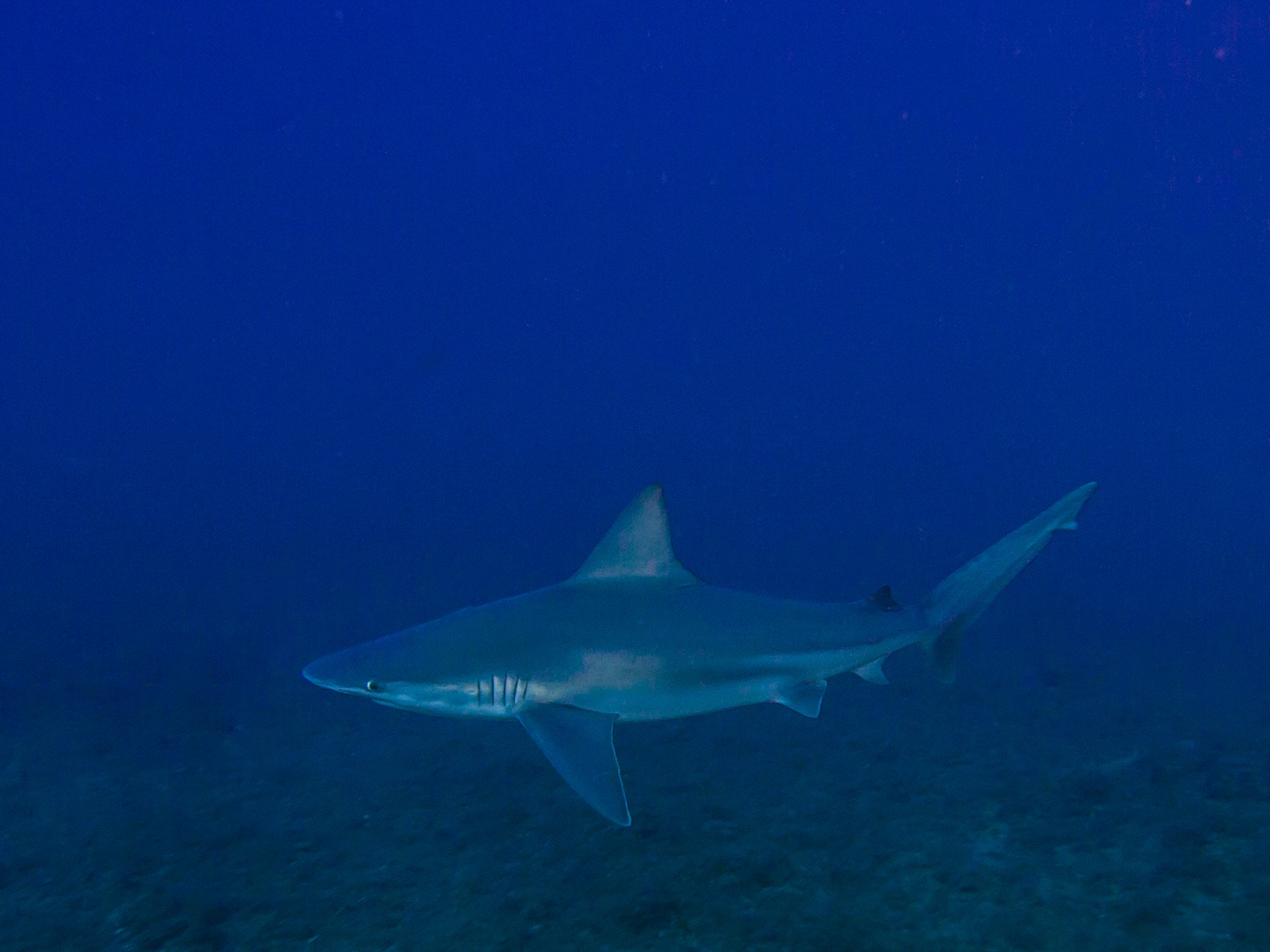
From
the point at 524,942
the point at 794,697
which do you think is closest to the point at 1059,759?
the point at 794,697

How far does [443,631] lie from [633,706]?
1.20 meters

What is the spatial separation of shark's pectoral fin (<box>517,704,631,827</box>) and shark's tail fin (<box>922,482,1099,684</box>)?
7.48 ft

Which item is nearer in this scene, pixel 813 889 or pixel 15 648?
pixel 813 889

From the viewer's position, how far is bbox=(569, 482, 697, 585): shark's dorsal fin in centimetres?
517

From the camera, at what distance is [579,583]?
5.22 metres

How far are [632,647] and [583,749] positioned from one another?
2.13ft

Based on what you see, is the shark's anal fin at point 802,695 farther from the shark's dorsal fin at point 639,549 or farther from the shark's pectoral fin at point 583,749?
the shark's pectoral fin at point 583,749

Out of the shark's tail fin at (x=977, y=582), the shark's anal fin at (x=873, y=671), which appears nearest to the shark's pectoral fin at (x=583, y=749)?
the shark's anal fin at (x=873, y=671)

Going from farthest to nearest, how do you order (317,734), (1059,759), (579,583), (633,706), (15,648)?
1. (15,648)
2. (317,734)
3. (1059,759)
4. (579,583)
5. (633,706)

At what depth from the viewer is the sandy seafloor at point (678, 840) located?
13.4 ft

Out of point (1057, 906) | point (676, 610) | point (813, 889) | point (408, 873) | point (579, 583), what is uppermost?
point (579, 583)

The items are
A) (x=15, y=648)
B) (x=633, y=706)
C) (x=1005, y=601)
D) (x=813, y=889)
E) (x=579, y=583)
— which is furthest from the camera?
(x=1005, y=601)

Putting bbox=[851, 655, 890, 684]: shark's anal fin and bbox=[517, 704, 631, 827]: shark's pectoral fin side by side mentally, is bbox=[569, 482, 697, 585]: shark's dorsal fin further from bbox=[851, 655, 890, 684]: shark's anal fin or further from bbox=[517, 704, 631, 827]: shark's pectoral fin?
bbox=[851, 655, 890, 684]: shark's anal fin

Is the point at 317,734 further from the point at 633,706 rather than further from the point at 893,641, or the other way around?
the point at 893,641
